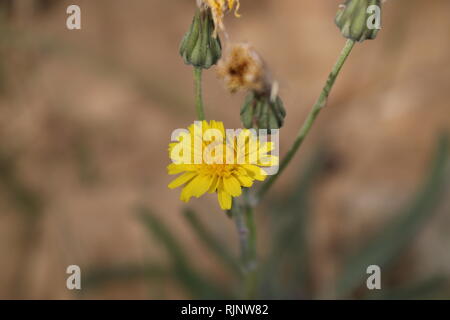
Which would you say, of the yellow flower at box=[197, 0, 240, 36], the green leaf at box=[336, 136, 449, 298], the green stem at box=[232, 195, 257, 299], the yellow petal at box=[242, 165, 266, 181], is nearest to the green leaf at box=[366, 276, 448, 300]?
the green leaf at box=[336, 136, 449, 298]

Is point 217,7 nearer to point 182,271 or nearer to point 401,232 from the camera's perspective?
point 182,271

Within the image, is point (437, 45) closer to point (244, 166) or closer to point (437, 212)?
Result: point (437, 212)

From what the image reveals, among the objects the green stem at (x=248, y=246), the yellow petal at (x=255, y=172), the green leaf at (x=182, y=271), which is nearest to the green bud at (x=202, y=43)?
the yellow petal at (x=255, y=172)

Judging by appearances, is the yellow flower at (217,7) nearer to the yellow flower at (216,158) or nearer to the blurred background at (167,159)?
the yellow flower at (216,158)

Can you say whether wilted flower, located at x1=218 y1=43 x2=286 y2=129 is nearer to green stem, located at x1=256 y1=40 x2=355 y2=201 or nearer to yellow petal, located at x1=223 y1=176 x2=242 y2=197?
green stem, located at x1=256 y1=40 x2=355 y2=201

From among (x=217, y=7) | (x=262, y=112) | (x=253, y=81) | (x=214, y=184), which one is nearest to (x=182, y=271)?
(x=214, y=184)

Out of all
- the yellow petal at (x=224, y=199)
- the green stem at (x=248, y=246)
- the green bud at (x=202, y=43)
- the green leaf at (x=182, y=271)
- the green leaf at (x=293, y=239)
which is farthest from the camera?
the green leaf at (x=293, y=239)

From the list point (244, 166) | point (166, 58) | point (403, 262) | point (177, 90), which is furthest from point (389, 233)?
point (166, 58)
